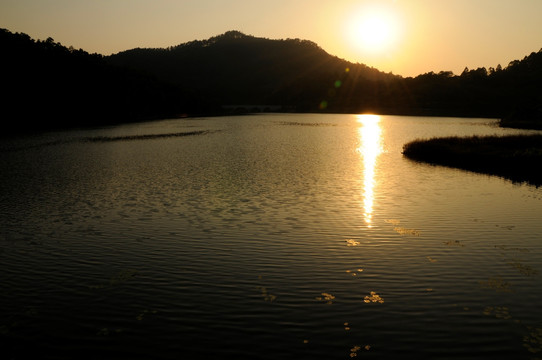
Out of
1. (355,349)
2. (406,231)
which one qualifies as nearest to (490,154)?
(406,231)

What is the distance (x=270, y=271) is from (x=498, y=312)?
883cm

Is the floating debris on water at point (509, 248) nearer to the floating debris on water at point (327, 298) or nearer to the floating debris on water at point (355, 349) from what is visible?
the floating debris on water at point (327, 298)

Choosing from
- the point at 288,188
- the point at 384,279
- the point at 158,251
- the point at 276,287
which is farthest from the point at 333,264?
the point at 288,188

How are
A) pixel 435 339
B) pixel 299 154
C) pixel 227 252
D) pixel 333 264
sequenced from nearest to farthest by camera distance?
pixel 435 339
pixel 333 264
pixel 227 252
pixel 299 154

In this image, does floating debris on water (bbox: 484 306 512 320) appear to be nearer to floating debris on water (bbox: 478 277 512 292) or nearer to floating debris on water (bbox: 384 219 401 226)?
floating debris on water (bbox: 478 277 512 292)

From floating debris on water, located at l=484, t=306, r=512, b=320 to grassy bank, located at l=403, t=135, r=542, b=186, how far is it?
114ft

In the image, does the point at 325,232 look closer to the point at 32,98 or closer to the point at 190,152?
the point at 190,152

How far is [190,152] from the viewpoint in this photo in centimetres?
7488

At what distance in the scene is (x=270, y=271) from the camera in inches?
760

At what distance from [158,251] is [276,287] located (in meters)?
7.67

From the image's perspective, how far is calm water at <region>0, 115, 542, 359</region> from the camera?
1344 centimetres

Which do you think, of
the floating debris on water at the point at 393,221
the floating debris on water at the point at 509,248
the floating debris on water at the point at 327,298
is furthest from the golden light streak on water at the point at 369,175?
the floating debris on water at the point at 327,298

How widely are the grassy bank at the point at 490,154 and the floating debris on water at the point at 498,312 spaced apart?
114ft

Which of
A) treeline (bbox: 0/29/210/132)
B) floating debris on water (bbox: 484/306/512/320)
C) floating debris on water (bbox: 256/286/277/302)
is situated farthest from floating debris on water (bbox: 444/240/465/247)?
treeline (bbox: 0/29/210/132)
